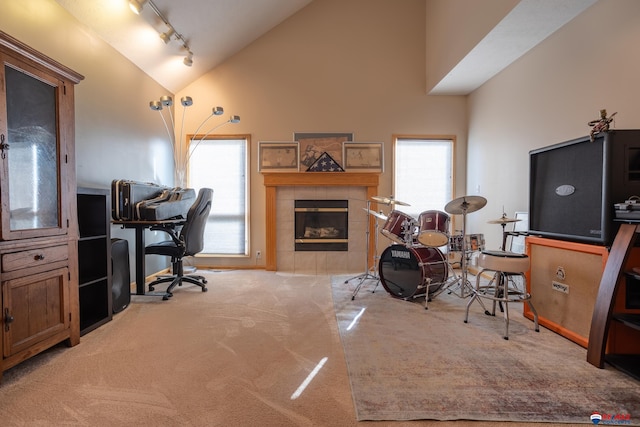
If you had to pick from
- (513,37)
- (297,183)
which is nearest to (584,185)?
(513,37)

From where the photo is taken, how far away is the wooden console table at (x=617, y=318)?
1.73 metres

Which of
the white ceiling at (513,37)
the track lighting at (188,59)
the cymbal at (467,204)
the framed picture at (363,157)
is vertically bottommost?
the cymbal at (467,204)

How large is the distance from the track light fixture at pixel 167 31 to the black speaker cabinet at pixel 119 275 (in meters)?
2.03

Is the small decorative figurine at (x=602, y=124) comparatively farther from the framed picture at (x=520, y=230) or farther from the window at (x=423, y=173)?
the window at (x=423, y=173)

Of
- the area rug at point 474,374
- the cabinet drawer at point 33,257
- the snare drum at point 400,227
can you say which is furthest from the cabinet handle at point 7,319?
the snare drum at point 400,227

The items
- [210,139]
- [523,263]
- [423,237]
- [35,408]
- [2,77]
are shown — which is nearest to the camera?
[35,408]

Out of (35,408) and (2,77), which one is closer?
(35,408)

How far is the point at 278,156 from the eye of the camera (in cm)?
450

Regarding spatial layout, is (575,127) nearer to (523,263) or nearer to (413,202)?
(523,263)

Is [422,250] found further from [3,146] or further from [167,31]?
[167,31]

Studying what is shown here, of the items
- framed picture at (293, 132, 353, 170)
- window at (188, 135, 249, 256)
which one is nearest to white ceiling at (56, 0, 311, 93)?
window at (188, 135, 249, 256)

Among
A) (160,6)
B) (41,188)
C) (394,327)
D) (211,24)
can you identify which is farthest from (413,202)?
(41,188)

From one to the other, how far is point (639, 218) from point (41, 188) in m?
3.42

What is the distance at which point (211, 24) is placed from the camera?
11.7ft
